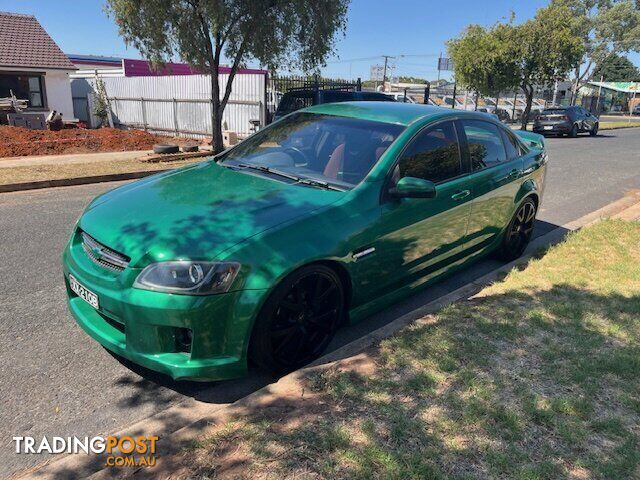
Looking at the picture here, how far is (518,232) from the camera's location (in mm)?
5340

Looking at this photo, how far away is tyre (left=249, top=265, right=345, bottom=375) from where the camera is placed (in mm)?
2848

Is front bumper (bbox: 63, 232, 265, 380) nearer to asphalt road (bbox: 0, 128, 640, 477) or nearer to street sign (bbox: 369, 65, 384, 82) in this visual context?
asphalt road (bbox: 0, 128, 640, 477)

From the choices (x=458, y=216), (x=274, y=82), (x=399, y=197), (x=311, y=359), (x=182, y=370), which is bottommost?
(x=311, y=359)

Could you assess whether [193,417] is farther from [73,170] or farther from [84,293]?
[73,170]

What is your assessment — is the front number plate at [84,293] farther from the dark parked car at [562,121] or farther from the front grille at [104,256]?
the dark parked car at [562,121]

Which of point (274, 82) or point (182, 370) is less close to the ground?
point (274, 82)

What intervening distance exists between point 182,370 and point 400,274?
1755 mm

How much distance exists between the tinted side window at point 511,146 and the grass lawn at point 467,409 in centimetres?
181

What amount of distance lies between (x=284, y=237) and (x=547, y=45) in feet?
94.7

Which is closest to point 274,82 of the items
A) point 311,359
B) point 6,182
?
point 6,182

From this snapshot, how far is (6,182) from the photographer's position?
8672 mm

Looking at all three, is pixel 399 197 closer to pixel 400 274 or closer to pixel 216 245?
pixel 400 274

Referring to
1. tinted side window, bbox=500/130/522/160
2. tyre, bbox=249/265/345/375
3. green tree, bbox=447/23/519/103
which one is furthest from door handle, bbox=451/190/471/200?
green tree, bbox=447/23/519/103

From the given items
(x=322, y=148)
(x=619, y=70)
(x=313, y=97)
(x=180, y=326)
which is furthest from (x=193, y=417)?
(x=619, y=70)
